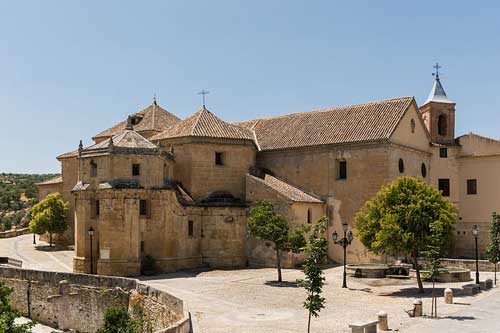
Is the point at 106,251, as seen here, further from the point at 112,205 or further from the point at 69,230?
the point at 69,230

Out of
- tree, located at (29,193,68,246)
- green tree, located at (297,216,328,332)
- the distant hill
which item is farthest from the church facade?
the distant hill

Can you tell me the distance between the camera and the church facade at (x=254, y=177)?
34281 mm

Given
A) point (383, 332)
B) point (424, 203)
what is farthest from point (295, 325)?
point (424, 203)

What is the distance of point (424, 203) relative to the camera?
87.1 feet

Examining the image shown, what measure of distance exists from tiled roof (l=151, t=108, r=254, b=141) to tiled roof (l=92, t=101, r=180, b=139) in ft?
11.7

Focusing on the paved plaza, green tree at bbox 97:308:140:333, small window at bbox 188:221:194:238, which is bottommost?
green tree at bbox 97:308:140:333

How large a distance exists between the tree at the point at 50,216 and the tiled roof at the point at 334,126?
17.0 metres

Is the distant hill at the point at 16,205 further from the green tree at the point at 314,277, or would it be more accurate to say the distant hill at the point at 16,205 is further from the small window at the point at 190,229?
the green tree at the point at 314,277

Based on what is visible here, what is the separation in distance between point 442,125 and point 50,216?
A: 31280 mm

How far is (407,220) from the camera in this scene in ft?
86.3

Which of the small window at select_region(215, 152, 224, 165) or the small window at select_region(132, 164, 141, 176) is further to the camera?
the small window at select_region(215, 152, 224, 165)

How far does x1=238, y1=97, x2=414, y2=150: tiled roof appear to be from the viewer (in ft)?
126

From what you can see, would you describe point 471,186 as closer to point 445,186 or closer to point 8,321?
point 445,186

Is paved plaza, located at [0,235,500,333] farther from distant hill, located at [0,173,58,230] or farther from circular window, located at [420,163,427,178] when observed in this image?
distant hill, located at [0,173,58,230]
